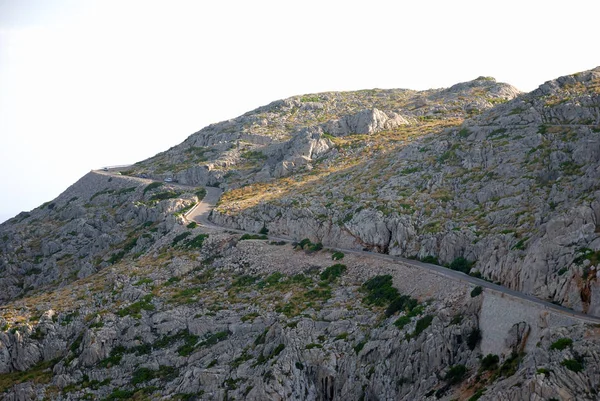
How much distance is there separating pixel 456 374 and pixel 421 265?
70.9ft

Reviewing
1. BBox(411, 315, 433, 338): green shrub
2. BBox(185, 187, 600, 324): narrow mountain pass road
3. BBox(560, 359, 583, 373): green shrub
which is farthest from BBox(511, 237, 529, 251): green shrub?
BBox(560, 359, 583, 373): green shrub

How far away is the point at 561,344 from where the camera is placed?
37719mm

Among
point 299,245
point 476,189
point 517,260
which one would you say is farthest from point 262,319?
point 476,189

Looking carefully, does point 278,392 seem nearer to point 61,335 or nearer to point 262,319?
point 262,319

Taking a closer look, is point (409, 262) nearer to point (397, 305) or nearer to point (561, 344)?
point (397, 305)

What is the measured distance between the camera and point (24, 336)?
72625 mm

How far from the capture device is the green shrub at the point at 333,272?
7000 centimetres

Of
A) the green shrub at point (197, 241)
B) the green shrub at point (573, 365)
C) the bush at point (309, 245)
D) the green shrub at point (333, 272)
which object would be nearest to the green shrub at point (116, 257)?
the green shrub at point (197, 241)

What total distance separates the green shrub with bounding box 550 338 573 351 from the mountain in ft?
0.44

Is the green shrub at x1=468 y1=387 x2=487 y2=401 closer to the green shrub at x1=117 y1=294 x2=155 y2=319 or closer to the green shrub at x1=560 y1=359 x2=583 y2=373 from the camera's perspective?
the green shrub at x1=560 y1=359 x2=583 y2=373

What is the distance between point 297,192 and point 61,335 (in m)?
41.4

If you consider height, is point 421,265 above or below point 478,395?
above

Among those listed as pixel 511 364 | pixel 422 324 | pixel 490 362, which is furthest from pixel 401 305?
pixel 511 364

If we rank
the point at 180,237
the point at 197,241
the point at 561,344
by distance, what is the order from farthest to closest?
the point at 180,237 < the point at 197,241 < the point at 561,344
